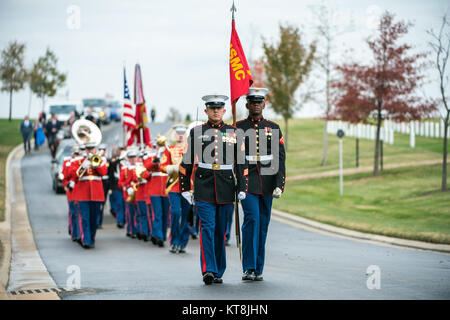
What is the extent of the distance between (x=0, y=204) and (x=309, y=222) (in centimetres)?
844

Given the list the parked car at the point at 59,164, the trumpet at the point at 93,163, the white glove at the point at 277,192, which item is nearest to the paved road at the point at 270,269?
the white glove at the point at 277,192

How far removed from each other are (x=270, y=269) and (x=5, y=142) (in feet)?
124

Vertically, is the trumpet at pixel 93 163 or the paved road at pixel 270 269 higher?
the trumpet at pixel 93 163

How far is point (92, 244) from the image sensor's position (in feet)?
49.1

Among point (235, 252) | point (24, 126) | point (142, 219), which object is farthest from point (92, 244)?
point (24, 126)

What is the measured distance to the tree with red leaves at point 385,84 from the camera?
30844 mm

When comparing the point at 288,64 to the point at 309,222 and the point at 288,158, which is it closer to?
the point at 288,158

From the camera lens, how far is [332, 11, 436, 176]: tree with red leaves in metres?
30.8

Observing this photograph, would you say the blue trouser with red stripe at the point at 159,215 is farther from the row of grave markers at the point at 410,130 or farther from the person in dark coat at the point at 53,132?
the row of grave markers at the point at 410,130

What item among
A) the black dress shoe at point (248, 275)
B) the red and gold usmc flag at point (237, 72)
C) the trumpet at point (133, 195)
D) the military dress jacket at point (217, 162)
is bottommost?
the black dress shoe at point (248, 275)

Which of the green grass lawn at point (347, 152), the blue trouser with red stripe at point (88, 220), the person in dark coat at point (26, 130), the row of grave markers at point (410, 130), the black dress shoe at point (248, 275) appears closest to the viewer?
the black dress shoe at point (248, 275)

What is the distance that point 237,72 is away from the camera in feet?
34.4

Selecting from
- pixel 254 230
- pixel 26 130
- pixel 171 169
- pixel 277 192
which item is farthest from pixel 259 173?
pixel 26 130

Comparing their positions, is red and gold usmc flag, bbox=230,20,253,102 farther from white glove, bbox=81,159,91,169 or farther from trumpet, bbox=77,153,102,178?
white glove, bbox=81,159,91,169
